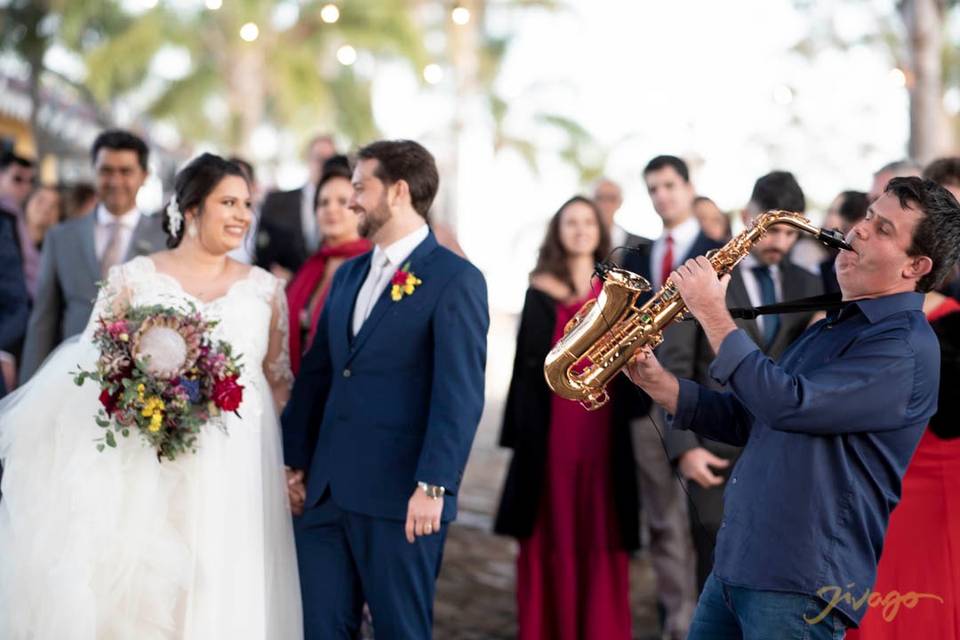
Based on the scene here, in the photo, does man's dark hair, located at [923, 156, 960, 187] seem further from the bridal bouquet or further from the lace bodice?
the bridal bouquet

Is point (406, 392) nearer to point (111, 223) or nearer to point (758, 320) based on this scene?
point (758, 320)

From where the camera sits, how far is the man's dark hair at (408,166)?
4906 mm

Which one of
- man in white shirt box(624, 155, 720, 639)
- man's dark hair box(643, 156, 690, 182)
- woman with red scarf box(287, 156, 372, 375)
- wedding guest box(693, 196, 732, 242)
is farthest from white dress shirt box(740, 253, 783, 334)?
woman with red scarf box(287, 156, 372, 375)

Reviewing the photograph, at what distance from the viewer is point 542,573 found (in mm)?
6457

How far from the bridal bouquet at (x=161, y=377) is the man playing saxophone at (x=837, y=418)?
Result: 6.70ft

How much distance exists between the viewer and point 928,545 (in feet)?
14.9

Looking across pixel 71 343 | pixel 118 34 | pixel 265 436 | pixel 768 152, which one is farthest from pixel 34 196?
pixel 768 152

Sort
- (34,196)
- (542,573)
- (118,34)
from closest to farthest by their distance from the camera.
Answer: (542,573), (34,196), (118,34)

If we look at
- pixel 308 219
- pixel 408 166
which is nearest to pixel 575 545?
pixel 408 166

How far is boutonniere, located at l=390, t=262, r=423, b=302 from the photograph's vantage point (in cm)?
474

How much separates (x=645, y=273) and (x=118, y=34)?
21161 millimetres

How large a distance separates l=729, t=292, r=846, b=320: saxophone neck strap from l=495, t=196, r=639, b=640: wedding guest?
267cm

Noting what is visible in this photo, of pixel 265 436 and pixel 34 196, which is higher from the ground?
pixel 34 196

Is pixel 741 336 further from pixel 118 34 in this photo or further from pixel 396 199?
pixel 118 34
